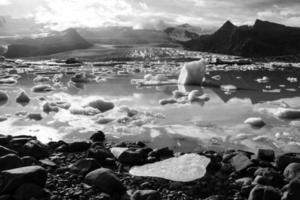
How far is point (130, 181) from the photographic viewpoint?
160 inches

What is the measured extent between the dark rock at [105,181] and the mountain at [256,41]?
173 ft

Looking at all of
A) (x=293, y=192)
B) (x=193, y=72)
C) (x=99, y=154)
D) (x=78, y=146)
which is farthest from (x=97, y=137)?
(x=193, y=72)

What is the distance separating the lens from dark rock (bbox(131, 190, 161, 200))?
3.56 m

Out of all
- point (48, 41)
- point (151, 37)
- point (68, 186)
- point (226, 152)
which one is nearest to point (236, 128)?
point (226, 152)

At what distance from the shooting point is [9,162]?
418 cm

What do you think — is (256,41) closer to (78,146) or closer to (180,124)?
(180,124)

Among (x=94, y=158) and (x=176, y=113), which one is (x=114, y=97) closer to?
(x=176, y=113)

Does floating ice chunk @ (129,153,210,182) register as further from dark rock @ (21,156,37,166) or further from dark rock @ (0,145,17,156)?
dark rock @ (0,145,17,156)

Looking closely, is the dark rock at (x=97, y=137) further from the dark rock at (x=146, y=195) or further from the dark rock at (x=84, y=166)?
the dark rock at (x=146, y=195)

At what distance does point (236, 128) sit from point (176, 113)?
162 centimetres

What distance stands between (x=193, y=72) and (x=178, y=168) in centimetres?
891

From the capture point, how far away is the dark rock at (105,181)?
3.81m

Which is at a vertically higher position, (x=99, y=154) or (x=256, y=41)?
(x=256, y=41)

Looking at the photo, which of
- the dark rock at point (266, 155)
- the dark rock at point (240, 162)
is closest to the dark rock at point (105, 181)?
the dark rock at point (240, 162)
